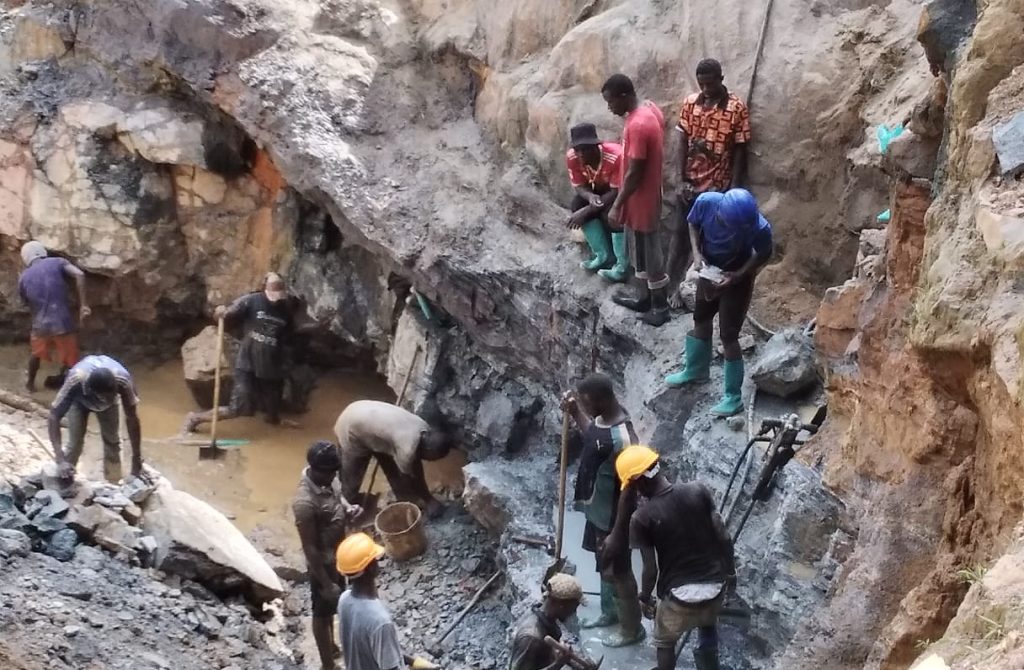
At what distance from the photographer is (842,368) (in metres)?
5.40

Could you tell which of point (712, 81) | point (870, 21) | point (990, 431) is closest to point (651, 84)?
point (712, 81)

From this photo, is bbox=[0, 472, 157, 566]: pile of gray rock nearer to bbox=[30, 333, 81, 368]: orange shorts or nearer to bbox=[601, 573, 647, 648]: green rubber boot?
bbox=[601, 573, 647, 648]: green rubber boot

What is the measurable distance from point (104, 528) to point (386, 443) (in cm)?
239

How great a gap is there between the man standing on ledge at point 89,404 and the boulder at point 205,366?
3.12 m

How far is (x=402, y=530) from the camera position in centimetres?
812

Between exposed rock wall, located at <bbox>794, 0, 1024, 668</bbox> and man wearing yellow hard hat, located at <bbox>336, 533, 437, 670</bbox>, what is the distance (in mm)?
1897

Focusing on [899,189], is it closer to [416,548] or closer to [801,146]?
[801,146]

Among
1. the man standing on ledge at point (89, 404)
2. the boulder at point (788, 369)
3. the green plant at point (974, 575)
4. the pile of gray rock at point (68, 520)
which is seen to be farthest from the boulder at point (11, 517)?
the green plant at point (974, 575)

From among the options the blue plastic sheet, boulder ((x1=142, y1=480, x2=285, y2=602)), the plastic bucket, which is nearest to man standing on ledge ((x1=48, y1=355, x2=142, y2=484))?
boulder ((x1=142, y1=480, x2=285, y2=602))

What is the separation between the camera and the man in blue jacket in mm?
5637

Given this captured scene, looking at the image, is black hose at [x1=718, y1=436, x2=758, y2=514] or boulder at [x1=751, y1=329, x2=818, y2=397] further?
boulder at [x1=751, y1=329, x2=818, y2=397]

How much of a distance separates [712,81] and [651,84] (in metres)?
1.15

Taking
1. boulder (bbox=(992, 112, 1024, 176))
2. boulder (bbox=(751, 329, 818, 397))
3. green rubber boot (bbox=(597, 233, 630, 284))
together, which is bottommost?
boulder (bbox=(751, 329, 818, 397))

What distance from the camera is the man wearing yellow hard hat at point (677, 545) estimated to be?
467 centimetres
